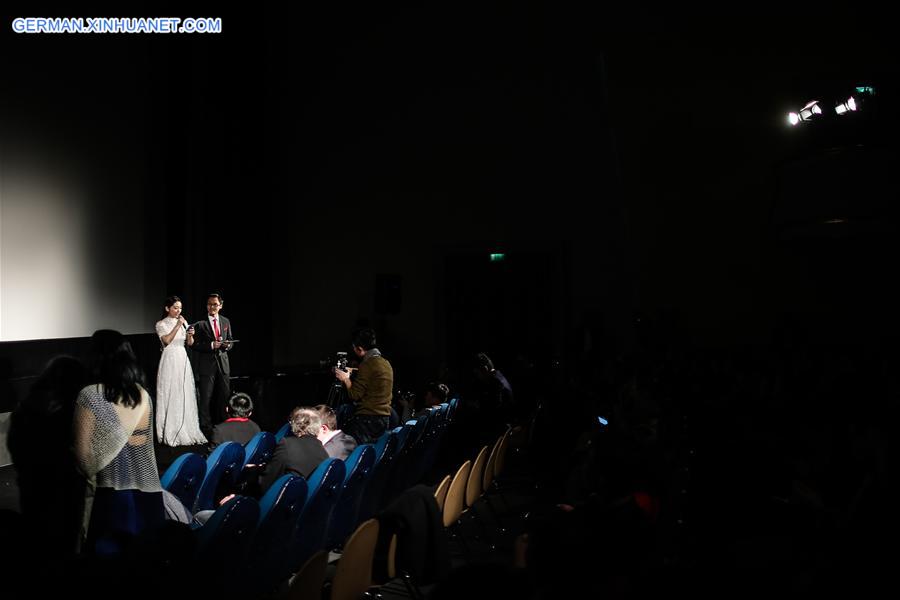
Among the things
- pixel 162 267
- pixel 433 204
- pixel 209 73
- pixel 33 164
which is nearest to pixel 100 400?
pixel 33 164

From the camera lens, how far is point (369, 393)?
17.1 ft

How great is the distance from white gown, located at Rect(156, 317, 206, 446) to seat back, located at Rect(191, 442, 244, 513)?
9.69ft

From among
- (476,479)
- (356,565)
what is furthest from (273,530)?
(476,479)

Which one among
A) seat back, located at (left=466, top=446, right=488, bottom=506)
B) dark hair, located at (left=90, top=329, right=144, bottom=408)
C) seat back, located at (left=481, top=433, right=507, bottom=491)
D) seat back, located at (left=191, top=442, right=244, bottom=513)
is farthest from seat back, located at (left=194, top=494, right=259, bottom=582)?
seat back, located at (left=481, top=433, right=507, bottom=491)

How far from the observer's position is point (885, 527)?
84.9 inches

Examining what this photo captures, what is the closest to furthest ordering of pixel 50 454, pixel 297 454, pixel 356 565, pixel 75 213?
1. pixel 356 565
2. pixel 50 454
3. pixel 297 454
4. pixel 75 213

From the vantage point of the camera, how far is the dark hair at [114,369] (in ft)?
9.00

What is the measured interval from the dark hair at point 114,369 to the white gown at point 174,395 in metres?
3.89

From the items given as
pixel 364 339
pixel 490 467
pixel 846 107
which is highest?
pixel 846 107

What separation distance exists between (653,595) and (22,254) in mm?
6244

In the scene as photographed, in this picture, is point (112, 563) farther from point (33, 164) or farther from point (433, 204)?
point (433, 204)

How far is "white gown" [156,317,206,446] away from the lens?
648 centimetres

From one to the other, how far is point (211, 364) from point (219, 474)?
142 inches

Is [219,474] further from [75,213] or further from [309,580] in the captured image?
[75,213]
